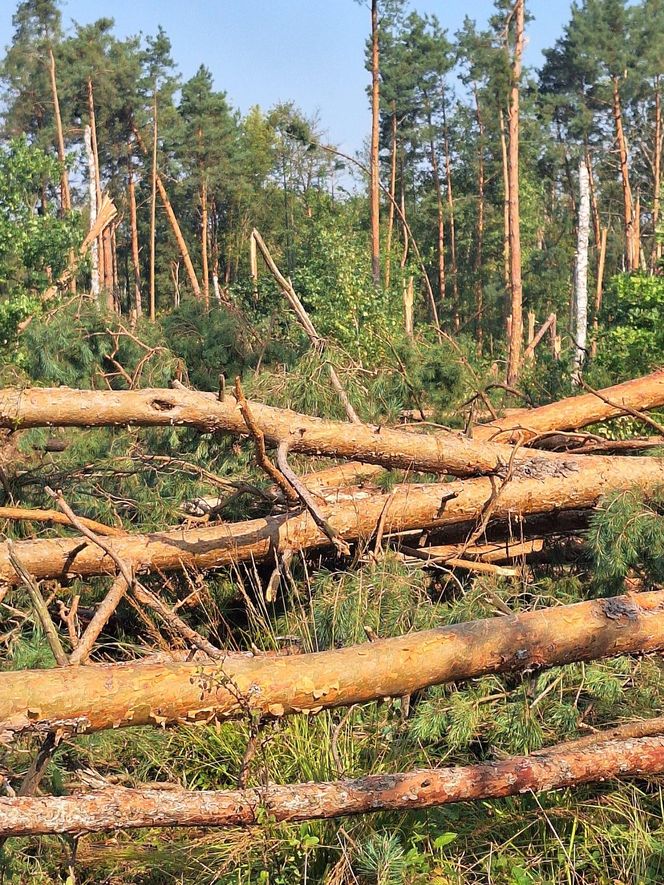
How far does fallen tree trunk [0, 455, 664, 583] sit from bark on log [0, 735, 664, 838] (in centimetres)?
153

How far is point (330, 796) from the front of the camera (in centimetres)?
237

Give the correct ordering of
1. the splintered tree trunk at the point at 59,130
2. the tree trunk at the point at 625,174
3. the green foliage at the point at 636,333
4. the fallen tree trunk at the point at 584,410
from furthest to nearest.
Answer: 1. the splintered tree trunk at the point at 59,130
2. the tree trunk at the point at 625,174
3. the green foliage at the point at 636,333
4. the fallen tree trunk at the point at 584,410

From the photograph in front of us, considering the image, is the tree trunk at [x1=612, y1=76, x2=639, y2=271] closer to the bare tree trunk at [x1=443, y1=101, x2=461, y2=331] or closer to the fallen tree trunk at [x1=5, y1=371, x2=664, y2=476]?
the bare tree trunk at [x1=443, y1=101, x2=461, y2=331]

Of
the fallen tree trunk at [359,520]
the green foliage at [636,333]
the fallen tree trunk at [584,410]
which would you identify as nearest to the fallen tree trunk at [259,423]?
the fallen tree trunk at [359,520]

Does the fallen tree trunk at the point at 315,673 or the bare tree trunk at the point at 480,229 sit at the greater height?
the bare tree trunk at the point at 480,229

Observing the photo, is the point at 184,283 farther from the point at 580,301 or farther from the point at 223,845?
the point at 223,845

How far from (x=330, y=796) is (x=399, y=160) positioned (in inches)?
1273

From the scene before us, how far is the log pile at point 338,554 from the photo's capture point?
2.35 meters

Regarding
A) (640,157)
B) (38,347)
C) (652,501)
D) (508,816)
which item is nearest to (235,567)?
(508,816)

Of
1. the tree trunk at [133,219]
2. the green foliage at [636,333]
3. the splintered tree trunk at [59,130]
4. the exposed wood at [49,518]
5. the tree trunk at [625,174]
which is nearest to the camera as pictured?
the exposed wood at [49,518]

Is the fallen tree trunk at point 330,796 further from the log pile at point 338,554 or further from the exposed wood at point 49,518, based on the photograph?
the exposed wood at point 49,518

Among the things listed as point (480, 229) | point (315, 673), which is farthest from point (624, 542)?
point (480, 229)

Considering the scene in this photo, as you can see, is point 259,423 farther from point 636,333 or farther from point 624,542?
point 636,333

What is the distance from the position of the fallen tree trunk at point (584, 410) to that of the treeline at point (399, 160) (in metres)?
15.3
